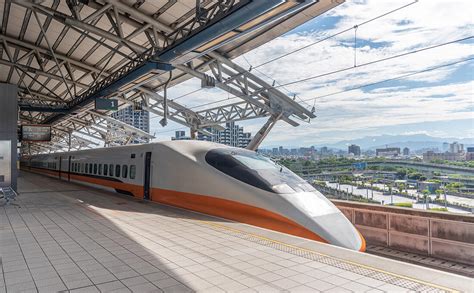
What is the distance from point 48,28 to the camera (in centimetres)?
1552

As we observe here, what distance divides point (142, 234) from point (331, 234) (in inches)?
151

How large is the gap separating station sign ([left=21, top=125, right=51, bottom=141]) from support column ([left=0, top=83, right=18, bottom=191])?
1323cm

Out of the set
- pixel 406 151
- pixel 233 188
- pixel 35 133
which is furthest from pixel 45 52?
pixel 406 151

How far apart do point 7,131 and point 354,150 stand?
46.3 feet

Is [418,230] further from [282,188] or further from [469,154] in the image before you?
[282,188]

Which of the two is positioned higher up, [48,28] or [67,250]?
[48,28]

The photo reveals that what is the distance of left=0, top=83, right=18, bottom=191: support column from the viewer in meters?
12.2

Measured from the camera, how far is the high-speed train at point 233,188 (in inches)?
288

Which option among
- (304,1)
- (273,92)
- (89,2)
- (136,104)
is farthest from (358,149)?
(136,104)

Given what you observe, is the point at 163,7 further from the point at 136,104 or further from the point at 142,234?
the point at 136,104

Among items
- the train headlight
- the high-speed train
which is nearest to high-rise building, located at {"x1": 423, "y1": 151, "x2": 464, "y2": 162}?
the high-speed train

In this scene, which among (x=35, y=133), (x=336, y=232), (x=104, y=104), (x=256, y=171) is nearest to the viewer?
(x=336, y=232)

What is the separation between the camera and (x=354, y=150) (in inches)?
608

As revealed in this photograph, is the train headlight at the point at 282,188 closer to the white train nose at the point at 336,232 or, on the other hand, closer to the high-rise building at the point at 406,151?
the white train nose at the point at 336,232
